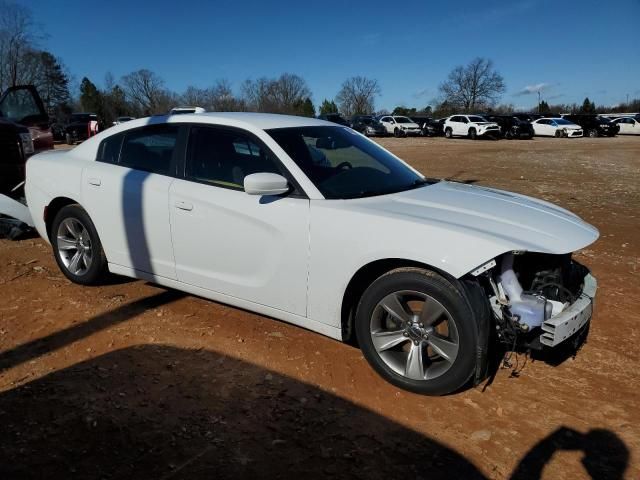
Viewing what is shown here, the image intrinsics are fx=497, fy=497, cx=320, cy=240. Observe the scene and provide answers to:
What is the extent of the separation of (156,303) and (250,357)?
135 centimetres

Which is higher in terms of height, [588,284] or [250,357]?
[588,284]

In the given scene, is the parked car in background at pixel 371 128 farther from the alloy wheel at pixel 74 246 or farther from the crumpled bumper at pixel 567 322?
the crumpled bumper at pixel 567 322

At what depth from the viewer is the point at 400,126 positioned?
38781 mm

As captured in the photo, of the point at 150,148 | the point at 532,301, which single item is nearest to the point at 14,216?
the point at 150,148

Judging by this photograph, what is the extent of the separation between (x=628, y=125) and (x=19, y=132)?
43.9 metres

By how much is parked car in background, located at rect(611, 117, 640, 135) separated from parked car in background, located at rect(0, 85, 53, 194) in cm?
4177

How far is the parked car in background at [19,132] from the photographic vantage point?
6758 mm

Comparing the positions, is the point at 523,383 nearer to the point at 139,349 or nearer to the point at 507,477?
the point at 507,477

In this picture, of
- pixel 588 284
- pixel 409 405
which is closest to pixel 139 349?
pixel 409 405

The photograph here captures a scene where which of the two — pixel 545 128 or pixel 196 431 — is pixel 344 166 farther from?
pixel 545 128

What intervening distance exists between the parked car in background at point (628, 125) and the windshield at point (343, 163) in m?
41.8

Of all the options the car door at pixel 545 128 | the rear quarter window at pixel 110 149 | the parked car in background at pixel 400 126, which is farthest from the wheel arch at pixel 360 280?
the car door at pixel 545 128

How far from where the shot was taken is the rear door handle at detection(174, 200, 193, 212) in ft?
12.0

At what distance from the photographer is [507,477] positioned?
7.73ft
